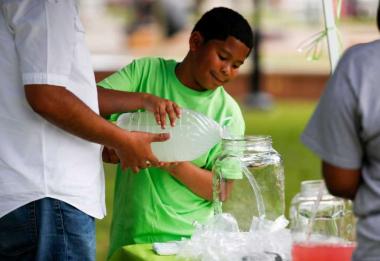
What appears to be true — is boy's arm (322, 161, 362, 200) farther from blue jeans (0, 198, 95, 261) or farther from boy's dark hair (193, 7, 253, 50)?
boy's dark hair (193, 7, 253, 50)

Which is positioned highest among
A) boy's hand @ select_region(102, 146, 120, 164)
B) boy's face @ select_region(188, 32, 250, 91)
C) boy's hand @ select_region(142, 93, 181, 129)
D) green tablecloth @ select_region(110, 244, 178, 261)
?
boy's face @ select_region(188, 32, 250, 91)

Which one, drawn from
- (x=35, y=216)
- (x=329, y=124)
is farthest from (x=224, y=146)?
(x=329, y=124)

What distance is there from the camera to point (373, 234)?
212 cm

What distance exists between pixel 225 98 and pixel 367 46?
1.23 m

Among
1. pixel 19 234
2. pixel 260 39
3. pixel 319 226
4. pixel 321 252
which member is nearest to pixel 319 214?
pixel 319 226

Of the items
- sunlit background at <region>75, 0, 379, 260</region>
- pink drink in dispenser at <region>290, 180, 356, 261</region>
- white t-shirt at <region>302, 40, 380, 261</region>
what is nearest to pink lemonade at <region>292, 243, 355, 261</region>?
pink drink in dispenser at <region>290, 180, 356, 261</region>

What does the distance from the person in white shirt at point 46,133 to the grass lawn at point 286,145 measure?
11.2ft

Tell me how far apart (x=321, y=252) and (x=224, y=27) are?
988 mm

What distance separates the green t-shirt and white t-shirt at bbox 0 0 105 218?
0.52 m

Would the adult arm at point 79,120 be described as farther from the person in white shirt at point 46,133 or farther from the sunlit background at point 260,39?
the sunlit background at point 260,39

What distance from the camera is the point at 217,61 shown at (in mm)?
3184

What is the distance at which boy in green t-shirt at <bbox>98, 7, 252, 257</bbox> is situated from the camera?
320cm

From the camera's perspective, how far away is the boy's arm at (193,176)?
316 cm

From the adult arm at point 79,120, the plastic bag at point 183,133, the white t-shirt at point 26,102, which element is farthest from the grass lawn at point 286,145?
the white t-shirt at point 26,102
